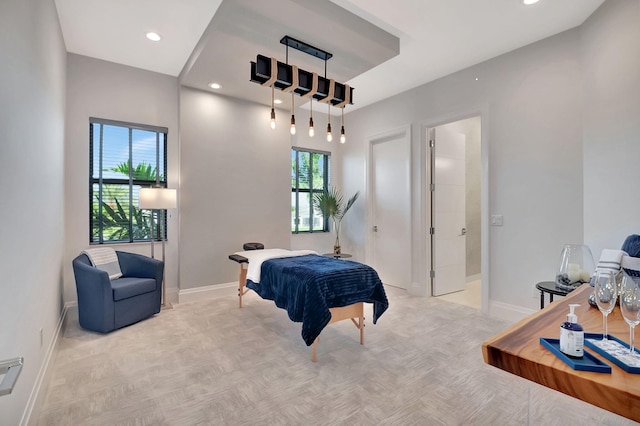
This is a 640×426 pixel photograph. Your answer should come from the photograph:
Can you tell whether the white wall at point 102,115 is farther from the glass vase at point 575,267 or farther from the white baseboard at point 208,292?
the glass vase at point 575,267

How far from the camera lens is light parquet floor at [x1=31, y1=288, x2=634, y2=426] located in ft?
6.33

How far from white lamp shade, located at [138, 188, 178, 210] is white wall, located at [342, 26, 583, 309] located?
3.77 m

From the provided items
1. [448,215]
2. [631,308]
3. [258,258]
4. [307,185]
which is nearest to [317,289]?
[258,258]

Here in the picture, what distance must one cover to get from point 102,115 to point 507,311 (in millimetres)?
5551

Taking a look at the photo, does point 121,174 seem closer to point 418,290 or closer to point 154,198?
point 154,198

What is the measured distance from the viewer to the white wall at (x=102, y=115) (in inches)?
152

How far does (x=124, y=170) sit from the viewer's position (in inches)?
167

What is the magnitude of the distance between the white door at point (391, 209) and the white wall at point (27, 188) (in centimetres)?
420

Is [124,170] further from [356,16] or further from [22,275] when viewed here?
[356,16]

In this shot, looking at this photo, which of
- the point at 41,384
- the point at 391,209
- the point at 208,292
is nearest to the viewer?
the point at 41,384

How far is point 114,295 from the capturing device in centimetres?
323

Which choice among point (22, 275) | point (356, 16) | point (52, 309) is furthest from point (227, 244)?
point (356, 16)

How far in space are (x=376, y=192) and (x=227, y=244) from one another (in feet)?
8.65

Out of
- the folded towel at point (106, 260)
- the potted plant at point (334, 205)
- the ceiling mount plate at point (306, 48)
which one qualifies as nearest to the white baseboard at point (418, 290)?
the potted plant at point (334, 205)
